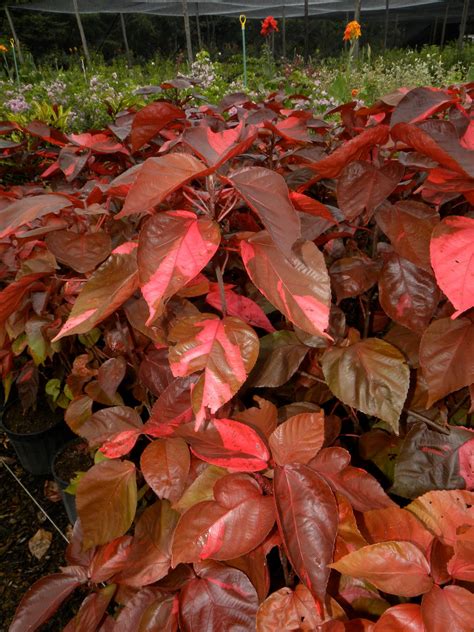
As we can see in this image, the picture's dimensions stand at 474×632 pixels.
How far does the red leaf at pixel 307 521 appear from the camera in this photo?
1.93ft

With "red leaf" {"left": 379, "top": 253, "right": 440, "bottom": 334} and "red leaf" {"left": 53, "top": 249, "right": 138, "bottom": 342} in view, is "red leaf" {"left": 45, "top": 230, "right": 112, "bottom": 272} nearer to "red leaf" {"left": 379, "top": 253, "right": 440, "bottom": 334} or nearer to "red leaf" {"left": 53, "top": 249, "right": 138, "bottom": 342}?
"red leaf" {"left": 53, "top": 249, "right": 138, "bottom": 342}

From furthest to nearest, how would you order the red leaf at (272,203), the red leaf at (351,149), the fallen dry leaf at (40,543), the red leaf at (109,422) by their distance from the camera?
the fallen dry leaf at (40,543) < the red leaf at (109,422) < the red leaf at (351,149) < the red leaf at (272,203)

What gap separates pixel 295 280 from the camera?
613 mm

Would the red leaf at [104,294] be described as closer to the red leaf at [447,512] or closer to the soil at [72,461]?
the red leaf at [447,512]

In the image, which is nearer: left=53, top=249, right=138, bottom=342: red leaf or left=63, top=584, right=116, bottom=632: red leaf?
left=53, top=249, right=138, bottom=342: red leaf

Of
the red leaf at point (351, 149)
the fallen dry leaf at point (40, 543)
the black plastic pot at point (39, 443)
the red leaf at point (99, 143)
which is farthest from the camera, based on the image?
the black plastic pot at point (39, 443)

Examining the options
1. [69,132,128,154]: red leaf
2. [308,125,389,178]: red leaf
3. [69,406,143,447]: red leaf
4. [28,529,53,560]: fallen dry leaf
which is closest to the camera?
[308,125,389,178]: red leaf

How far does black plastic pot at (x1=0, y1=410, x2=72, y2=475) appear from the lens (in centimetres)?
178

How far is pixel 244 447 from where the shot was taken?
0.69m

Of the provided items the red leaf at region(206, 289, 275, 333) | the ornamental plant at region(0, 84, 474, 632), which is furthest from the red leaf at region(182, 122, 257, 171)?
the red leaf at region(206, 289, 275, 333)

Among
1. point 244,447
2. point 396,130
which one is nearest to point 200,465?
point 244,447

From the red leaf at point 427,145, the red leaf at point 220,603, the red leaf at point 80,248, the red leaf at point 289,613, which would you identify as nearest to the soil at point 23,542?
the red leaf at point 220,603

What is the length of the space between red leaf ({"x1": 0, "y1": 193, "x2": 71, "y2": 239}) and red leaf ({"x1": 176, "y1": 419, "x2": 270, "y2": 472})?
13.8 inches

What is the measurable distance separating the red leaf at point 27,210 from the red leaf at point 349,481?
501mm
